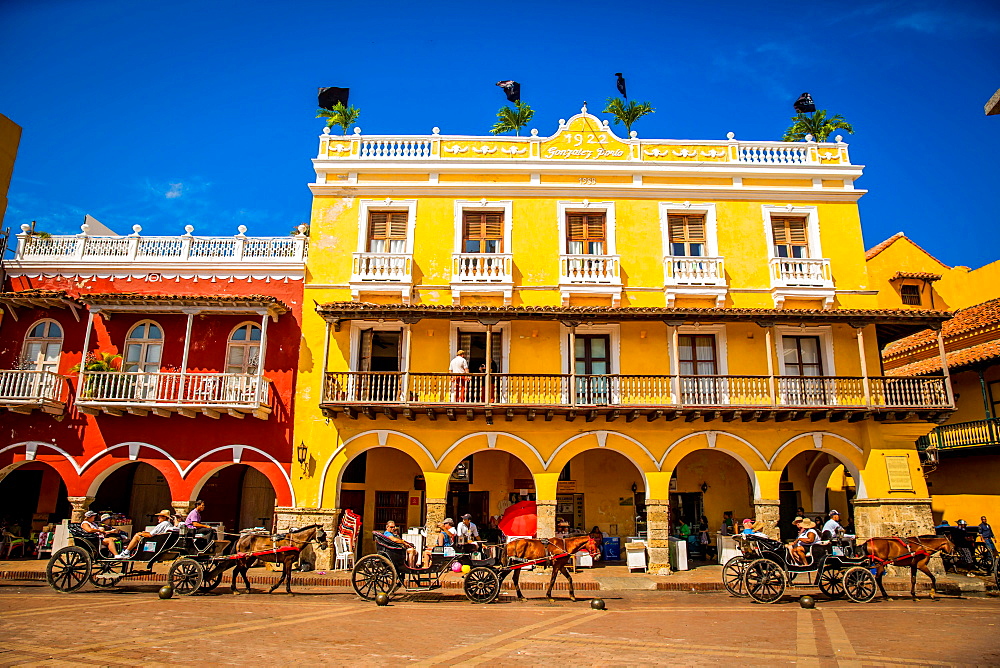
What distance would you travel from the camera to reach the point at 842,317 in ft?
58.4

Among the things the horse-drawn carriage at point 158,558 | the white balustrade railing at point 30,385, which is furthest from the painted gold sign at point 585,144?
the white balustrade railing at point 30,385

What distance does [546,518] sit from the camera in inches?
701

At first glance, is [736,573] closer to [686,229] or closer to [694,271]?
[694,271]

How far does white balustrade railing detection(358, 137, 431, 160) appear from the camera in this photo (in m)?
21.0

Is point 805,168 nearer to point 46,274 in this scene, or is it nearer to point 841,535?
point 841,535

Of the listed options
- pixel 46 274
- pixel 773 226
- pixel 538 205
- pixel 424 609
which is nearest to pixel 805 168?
pixel 773 226

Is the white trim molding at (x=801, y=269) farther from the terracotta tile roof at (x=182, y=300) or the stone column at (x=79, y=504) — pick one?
the stone column at (x=79, y=504)

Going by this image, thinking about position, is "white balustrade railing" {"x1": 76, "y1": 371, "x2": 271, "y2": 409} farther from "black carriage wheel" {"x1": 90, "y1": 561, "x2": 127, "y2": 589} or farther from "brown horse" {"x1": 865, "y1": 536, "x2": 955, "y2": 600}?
"brown horse" {"x1": 865, "y1": 536, "x2": 955, "y2": 600}

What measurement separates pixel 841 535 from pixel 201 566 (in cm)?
1253

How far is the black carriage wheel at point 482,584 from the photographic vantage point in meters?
12.7

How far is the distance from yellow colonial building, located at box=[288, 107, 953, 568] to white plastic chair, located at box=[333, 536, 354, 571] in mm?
582

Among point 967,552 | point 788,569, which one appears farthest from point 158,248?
point 967,552

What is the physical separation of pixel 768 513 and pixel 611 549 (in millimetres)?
4848

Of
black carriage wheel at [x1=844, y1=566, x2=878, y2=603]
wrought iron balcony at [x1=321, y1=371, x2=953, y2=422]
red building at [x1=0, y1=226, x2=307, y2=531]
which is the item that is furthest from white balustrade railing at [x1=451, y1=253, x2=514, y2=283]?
black carriage wheel at [x1=844, y1=566, x2=878, y2=603]
